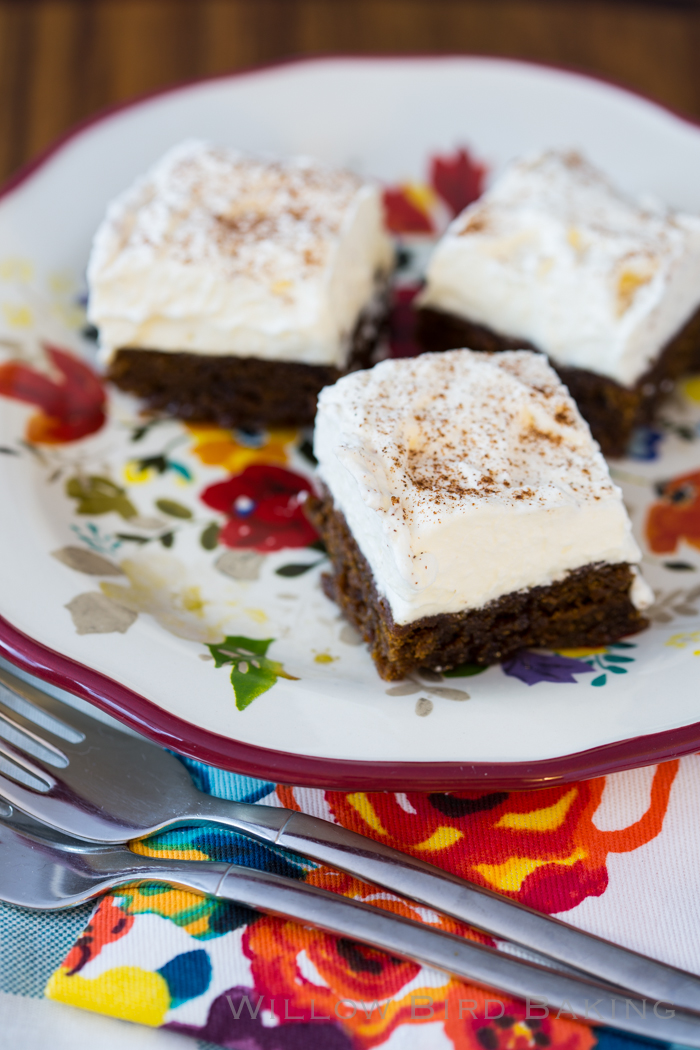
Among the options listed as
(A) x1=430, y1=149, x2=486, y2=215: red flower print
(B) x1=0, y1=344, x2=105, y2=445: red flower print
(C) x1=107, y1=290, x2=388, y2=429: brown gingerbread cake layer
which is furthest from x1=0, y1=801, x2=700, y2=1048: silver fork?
(A) x1=430, y1=149, x2=486, y2=215: red flower print

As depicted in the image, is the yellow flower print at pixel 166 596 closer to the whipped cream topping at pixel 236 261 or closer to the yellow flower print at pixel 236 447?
Answer: the yellow flower print at pixel 236 447

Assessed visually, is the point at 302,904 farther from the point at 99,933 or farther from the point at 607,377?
the point at 607,377

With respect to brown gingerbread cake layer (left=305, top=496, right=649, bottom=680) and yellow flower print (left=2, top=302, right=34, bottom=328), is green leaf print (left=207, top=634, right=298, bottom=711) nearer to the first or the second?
brown gingerbread cake layer (left=305, top=496, right=649, bottom=680)

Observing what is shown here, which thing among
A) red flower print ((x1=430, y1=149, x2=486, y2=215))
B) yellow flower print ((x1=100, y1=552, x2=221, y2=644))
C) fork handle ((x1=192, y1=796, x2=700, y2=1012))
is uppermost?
red flower print ((x1=430, y1=149, x2=486, y2=215))

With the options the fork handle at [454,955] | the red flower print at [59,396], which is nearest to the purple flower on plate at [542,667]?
the fork handle at [454,955]

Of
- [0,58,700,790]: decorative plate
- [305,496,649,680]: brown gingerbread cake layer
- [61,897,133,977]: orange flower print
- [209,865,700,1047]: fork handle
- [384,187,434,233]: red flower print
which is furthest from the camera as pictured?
[384,187,434,233]: red flower print

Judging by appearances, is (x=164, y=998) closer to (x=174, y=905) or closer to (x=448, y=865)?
(x=174, y=905)

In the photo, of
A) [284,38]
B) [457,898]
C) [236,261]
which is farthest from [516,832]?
[284,38]
